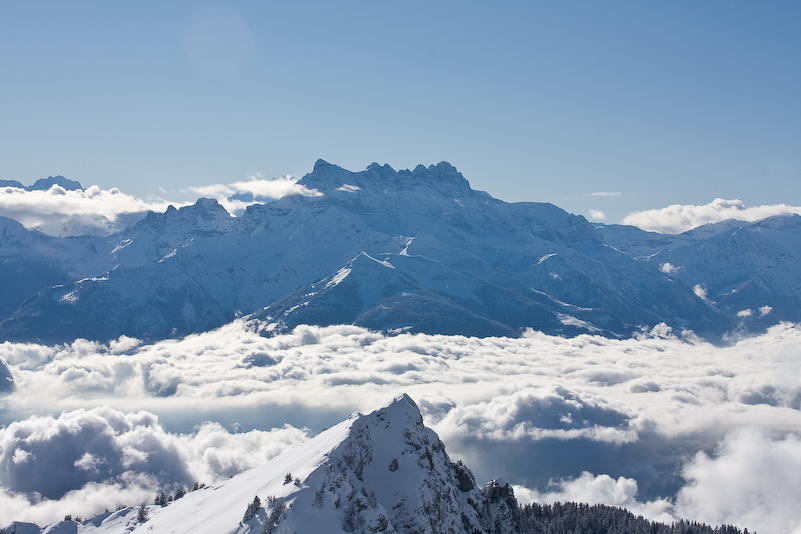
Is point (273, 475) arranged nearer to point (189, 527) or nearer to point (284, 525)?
point (189, 527)

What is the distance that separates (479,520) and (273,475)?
36.6m

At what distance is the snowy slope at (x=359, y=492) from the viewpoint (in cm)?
7950

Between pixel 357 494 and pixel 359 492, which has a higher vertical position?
pixel 357 494

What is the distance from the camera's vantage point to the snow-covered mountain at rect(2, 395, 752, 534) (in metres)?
79.4

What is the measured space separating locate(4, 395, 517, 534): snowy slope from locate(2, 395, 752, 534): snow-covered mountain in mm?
141

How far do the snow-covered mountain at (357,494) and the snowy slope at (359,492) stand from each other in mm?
141

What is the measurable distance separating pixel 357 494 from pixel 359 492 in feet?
3.99

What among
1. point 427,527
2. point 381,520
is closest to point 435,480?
point 427,527

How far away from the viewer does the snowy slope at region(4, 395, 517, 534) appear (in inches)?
3130

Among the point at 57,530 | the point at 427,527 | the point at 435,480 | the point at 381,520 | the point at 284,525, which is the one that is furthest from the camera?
the point at 57,530

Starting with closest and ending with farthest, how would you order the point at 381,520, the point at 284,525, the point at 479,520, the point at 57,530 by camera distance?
1. the point at 284,525
2. the point at 381,520
3. the point at 479,520
4. the point at 57,530

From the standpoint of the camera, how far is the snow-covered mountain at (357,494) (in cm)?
7944

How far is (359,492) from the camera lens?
84.4 m

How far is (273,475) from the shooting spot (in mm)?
97375
